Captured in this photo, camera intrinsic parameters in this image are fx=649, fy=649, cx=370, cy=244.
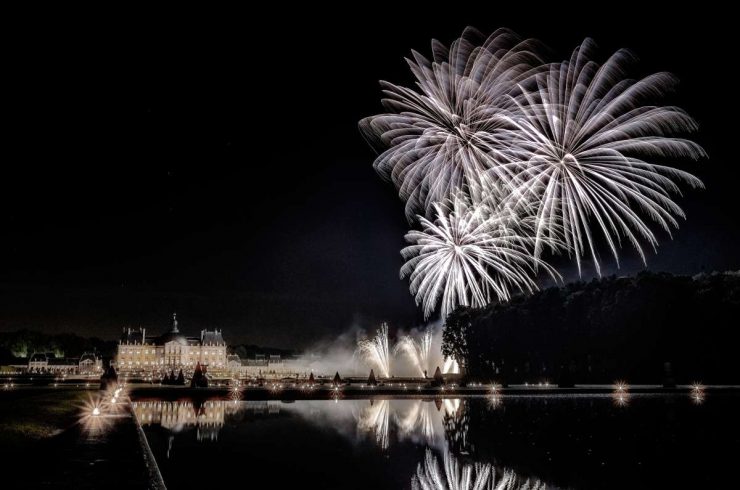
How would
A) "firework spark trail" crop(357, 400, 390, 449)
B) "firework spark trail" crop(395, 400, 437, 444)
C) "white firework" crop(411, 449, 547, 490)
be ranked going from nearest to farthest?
"white firework" crop(411, 449, 547, 490) < "firework spark trail" crop(357, 400, 390, 449) < "firework spark trail" crop(395, 400, 437, 444)

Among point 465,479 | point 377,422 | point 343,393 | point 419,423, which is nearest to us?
point 465,479

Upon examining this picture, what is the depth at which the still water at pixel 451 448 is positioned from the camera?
1473 centimetres

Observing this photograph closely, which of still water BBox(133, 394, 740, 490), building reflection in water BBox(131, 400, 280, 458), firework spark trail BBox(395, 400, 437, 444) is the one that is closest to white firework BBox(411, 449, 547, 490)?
still water BBox(133, 394, 740, 490)

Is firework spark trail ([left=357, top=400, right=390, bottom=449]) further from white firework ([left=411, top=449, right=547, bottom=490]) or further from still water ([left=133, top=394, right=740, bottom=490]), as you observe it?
white firework ([left=411, top=449, right=547, bottom=490])

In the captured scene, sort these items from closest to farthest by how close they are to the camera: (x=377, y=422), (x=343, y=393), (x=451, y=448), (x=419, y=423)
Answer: (x=451, y=448)
(x=419, y=423)
(x=377, y=422)
(x=343, y=393)

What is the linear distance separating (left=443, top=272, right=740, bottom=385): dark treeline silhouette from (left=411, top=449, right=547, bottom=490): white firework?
43619 mm

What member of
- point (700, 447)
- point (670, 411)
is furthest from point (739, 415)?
point (700, 447)

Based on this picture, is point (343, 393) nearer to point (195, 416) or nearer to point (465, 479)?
point (195, 416)

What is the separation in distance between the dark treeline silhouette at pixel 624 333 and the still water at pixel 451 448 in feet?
98.5

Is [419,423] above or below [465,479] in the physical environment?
above

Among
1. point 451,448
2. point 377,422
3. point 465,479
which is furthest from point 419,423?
point 465,479

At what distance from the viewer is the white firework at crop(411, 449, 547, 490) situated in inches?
538

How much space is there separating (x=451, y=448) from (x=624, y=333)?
52131 mm

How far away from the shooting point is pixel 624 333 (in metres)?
65.6
